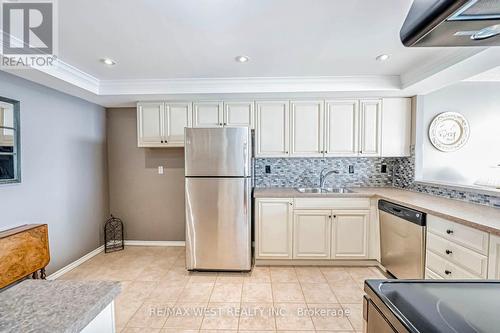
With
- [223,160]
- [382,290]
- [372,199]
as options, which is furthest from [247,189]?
[382,290]

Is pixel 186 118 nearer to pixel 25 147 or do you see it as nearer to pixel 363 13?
pixel 25 147

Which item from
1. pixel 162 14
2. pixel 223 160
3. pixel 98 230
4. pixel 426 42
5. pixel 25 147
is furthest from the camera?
pixel 98 230

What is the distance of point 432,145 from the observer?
11.9 feet

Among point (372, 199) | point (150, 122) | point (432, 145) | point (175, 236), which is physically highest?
point (150, 122)

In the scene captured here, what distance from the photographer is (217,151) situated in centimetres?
278

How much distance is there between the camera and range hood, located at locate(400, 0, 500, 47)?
2.27 ft

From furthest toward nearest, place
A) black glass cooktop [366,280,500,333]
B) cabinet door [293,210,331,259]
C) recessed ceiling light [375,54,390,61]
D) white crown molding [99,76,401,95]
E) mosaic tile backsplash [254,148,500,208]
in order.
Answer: mosaic tile backsplash [254,148,500,208] → cabinet door [293,210,331,259] → white crown molding [99,76,401,95] → recessed ceiling light [375,54,390,61] → black glass cooktop [366,280,500,333]

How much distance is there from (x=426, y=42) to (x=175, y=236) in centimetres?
370

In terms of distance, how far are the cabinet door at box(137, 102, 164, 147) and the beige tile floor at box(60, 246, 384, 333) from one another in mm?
1575

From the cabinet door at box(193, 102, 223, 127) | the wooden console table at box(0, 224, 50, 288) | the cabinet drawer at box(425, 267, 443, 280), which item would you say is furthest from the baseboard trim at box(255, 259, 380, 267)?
the wooden console table at box(0, 224, 50, 288)

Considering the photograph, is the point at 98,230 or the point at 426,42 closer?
the point at 426,42

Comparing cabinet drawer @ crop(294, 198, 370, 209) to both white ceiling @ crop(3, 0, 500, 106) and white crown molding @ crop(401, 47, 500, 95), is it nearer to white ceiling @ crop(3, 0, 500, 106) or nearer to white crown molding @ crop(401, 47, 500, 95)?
white ceiling @ crop(3, 0, 500, 106)

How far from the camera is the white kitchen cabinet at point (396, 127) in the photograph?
3.18 meters

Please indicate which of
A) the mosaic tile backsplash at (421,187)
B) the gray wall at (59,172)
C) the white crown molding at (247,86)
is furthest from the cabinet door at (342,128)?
the gray wall at (59,172)
